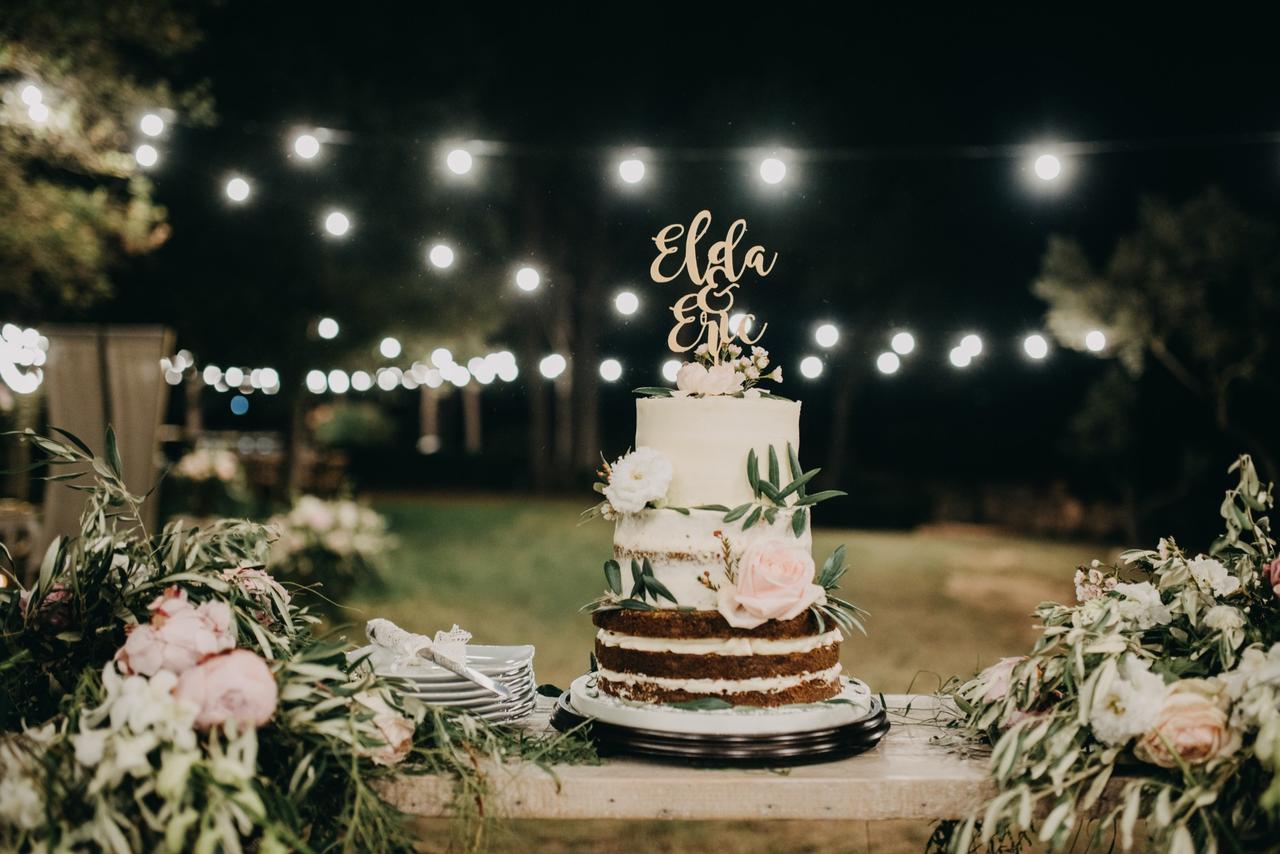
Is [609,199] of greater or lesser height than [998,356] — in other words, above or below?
above

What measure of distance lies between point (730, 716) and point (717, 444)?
1.90ft

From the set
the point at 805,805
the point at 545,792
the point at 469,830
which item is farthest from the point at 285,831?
the point at 805,805

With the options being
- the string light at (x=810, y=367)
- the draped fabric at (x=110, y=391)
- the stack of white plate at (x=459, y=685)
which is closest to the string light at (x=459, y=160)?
the draped fabric at (x=110, y=391)

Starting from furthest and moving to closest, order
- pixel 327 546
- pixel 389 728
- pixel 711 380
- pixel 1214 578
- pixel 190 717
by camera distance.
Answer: pixel 327 546 < pixel 711 380 < pixel 1214 578 < pixel 389 728 < pixel 190 717

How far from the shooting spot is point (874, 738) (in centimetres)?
232

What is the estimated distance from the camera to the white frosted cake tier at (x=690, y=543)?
2.36 metres

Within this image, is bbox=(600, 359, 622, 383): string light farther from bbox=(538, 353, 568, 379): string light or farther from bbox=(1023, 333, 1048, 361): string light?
bbox=(1023, 333, 1048, 361): string light

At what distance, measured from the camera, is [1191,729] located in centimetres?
196

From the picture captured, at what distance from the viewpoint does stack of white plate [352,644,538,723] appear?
7.61 ft

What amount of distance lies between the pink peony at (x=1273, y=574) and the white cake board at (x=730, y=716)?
0.84 meters

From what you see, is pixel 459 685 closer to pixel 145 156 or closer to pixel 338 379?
pixel 145 156

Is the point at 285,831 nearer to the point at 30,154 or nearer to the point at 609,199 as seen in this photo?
the point at 30,154

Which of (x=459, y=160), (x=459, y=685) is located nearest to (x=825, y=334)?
(x=459, y=160)

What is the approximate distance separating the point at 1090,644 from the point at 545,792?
1073 millimetres
